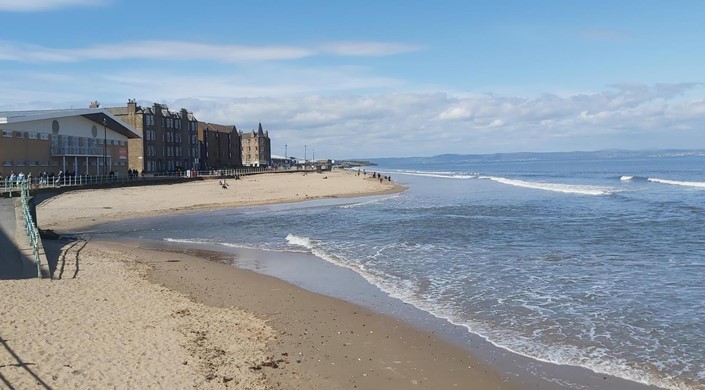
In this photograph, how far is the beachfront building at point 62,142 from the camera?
47.8m

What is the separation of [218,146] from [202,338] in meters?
110

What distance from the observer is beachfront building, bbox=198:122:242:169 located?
11106cm

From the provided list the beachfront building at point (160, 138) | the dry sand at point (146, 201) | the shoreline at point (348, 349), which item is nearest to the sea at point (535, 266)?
the shoreline at point (348, 349)

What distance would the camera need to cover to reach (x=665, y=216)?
33469mm

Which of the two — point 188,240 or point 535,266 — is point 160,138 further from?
point 535,266

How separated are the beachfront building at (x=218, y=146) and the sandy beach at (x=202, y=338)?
9408 centimetres

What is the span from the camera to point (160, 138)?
89.1 m

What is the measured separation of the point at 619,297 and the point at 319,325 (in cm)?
745

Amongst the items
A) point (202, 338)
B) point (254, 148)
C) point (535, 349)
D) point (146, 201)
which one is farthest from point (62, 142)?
point (254, 148)

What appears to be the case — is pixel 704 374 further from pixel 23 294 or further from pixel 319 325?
pixel 23 294

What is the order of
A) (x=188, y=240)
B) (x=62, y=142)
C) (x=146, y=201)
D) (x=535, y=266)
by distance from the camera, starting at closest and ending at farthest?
(x=535, y=266) < (x=188, y=240) < (x=146, y=201) < (x=62, y=142)

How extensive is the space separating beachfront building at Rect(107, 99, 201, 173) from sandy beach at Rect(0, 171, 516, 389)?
67.5 meters

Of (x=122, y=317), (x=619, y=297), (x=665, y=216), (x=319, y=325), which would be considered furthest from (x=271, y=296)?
(x=665, y=216)

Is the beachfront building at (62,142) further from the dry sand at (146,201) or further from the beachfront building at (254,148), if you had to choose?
the beachfront building at (254,148)
